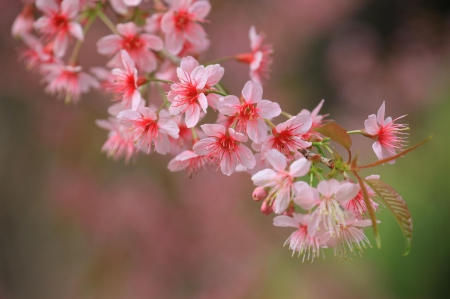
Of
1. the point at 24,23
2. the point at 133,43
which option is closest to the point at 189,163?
the point at 133,43

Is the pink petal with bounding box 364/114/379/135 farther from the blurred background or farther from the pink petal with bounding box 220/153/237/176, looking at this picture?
the blurred background

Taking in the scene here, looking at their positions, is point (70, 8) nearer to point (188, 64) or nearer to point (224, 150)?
point (188, 64)

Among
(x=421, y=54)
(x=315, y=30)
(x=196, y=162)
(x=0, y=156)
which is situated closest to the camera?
(x=196, y=162)

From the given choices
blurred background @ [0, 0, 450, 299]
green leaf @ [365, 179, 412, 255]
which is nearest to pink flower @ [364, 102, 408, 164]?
green leaf @ [365, 179, 412, 255]

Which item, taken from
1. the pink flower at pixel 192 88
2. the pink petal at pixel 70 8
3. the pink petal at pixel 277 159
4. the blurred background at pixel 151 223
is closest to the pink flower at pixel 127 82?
the pink flower at pixel 192 88

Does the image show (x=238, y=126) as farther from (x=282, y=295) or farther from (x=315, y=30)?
(x=315, y=30)

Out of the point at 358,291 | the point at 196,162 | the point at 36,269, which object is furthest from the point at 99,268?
the point at 196,162

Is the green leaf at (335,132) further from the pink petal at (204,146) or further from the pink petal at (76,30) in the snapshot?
the pink petal at (76,30)
